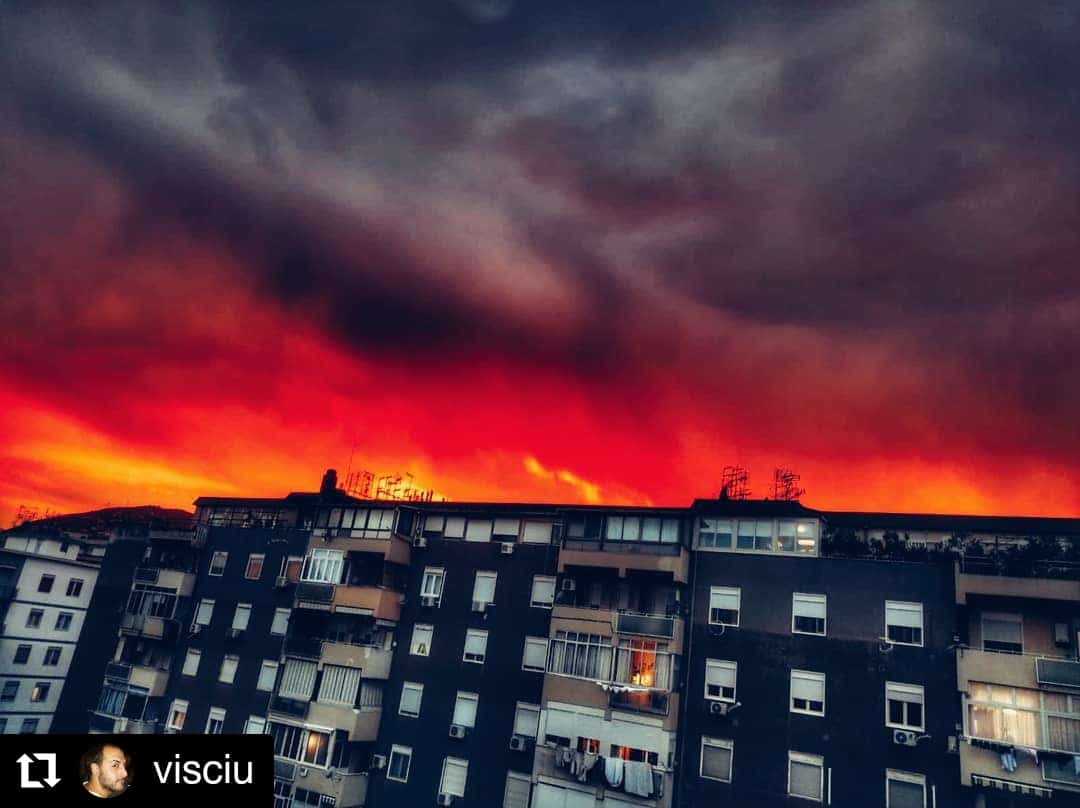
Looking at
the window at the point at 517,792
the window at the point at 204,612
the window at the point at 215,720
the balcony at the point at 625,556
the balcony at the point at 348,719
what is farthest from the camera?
the window at the point at 204,612

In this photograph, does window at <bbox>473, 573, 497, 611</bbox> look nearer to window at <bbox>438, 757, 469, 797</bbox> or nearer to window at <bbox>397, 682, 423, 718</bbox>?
window at <bbox>397, 682, 423, 718</bbox>

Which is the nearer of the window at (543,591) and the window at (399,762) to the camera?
the window at (399,762)

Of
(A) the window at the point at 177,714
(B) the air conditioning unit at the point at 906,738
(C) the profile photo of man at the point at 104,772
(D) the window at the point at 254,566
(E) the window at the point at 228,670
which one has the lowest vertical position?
(A) the window at the point at 177,714

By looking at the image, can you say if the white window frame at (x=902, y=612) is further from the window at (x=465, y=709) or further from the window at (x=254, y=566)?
the window at (x=254, y=566)

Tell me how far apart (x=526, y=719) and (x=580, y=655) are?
16.6 ft

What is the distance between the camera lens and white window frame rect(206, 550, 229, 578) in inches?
1927

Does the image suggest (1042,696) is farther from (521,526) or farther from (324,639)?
(324,639)

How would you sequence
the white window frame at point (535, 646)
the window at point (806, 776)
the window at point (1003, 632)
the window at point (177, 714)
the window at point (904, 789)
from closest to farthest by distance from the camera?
1. the window at point (904, 789)
2. the window at point (1003, 632)
3. the window at point (806, 776)
4. the white window frame at point (535, 646)
5. the window at point (177, 714)

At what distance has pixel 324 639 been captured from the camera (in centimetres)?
4278

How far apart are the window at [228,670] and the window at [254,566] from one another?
17.3ft

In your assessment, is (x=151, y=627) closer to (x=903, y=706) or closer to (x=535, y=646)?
(x=535, y=646)

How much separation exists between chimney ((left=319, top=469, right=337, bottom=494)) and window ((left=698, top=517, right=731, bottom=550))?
94.0ft

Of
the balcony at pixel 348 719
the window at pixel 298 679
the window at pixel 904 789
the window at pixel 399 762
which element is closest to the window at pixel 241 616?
the window at pixel 298 679

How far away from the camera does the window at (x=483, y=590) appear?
1599 inches
